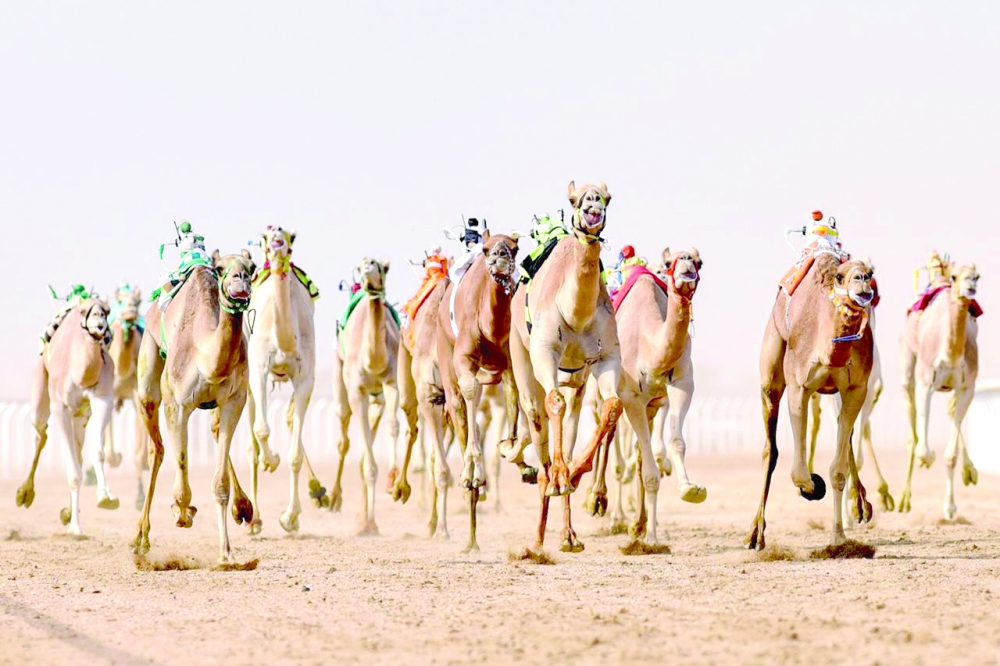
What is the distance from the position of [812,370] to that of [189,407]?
4.71m

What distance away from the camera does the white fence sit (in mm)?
30031

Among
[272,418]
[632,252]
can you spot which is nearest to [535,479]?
[632,252]

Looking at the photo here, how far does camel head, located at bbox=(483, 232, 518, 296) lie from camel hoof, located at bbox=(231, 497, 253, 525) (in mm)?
2643

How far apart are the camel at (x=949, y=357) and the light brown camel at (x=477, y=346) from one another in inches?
223

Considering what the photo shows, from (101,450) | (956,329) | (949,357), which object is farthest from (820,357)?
(101,450)

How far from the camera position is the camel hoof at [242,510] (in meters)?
13.0

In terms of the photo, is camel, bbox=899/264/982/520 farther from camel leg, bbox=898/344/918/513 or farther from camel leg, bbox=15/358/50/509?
camel leg, bbox=15/358/50/509

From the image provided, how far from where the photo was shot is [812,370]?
12578mm

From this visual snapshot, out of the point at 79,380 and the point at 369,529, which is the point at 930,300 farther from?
the point at 79,380

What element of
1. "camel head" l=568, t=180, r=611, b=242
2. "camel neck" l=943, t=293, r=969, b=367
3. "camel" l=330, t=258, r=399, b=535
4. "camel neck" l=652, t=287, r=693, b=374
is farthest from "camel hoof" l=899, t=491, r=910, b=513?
"camel head" l=568, t=180, r=611, b=242

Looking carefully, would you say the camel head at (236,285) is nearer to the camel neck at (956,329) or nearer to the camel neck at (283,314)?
the camel neck at (283,314)

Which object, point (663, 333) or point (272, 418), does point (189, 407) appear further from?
point (272, 418)

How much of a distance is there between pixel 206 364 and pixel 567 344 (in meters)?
2.66

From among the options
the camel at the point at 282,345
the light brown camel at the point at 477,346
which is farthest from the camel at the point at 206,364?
the camel at the point at 282,345
